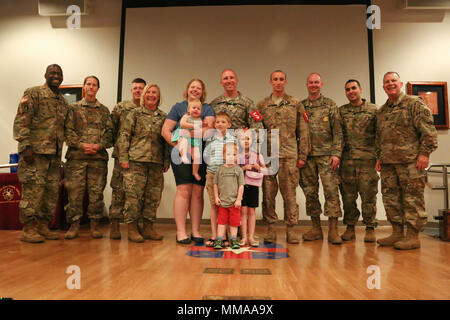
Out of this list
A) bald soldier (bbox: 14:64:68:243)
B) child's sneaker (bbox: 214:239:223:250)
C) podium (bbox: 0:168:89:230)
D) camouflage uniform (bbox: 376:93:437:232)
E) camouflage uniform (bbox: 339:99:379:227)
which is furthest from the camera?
podium (bbox: 0:168:89:230)

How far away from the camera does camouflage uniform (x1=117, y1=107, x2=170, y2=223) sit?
3225 millimetres

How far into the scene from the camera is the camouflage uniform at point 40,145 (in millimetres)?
3154

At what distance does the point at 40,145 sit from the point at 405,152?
351 cm

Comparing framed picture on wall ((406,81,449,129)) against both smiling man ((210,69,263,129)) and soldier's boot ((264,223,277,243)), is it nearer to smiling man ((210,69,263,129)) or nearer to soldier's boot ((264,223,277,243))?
smiling man ((210,69,263,129))

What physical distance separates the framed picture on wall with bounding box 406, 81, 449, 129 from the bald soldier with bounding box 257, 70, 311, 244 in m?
2.61

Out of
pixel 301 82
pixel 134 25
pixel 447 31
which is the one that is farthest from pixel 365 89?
pixel 134 25

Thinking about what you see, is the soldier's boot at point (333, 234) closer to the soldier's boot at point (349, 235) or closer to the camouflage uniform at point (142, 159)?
the soldier's boot at point (349, 235)

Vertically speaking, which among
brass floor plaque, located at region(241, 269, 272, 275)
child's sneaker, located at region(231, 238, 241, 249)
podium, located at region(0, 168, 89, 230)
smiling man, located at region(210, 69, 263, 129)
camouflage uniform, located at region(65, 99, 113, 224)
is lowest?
brass floor plaque, located at region(241, 269, 272, 275)

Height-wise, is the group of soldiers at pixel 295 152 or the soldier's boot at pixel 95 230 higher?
the group of soldiers at pixel 295 152

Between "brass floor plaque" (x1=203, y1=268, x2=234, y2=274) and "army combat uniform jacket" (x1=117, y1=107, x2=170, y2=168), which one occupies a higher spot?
"army combat uniform jacket" (x1=117, y1=107, x2=170, y2=168)

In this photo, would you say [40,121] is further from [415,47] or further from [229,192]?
[415,47]

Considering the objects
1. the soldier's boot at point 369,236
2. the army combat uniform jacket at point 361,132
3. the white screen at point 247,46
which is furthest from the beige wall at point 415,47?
the soldier's boot at point 369,236

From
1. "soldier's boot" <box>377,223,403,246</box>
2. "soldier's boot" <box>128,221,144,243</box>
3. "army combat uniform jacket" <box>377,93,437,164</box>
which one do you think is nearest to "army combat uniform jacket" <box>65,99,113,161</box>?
"soldier's boot" <box>128,221,144,243</box>

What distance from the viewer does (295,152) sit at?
3.23m
